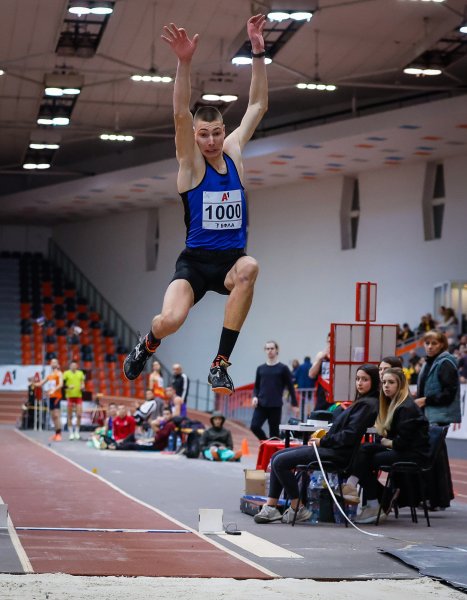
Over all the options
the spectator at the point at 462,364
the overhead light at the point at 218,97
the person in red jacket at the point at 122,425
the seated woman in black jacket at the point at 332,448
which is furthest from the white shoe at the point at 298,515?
the overhead light at the point at 218,97

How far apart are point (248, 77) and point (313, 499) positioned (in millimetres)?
16671

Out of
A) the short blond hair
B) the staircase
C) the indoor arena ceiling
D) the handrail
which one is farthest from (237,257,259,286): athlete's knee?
the handrail

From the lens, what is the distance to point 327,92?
93.5 feet

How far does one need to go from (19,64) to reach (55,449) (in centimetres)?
846

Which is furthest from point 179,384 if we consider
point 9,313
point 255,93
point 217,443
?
point 9,313

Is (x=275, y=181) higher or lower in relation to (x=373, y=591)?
higher

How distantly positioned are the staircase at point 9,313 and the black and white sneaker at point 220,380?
28747 millimetres

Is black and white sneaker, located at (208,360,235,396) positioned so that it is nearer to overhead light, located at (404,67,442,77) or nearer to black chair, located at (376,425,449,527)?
black chair, located at (376,425,449,527)

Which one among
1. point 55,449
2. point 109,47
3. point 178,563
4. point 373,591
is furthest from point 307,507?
point 109,47

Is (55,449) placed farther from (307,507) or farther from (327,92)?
(327,92)

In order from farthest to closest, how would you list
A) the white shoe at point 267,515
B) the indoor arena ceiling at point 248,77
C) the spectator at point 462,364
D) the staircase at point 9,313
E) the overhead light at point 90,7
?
the staircase at point 9,313 → the indoor arena ceiling at point 248,77 → the spectator at point 462,364 → the overhead light at point 90,7 → the white shoe at point 267,515

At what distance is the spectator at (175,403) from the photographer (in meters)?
20.4

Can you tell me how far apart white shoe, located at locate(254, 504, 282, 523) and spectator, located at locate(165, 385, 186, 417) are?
9587 millimetres

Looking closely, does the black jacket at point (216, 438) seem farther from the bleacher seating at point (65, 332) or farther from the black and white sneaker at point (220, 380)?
the bleacher seating at point (65, 332)
